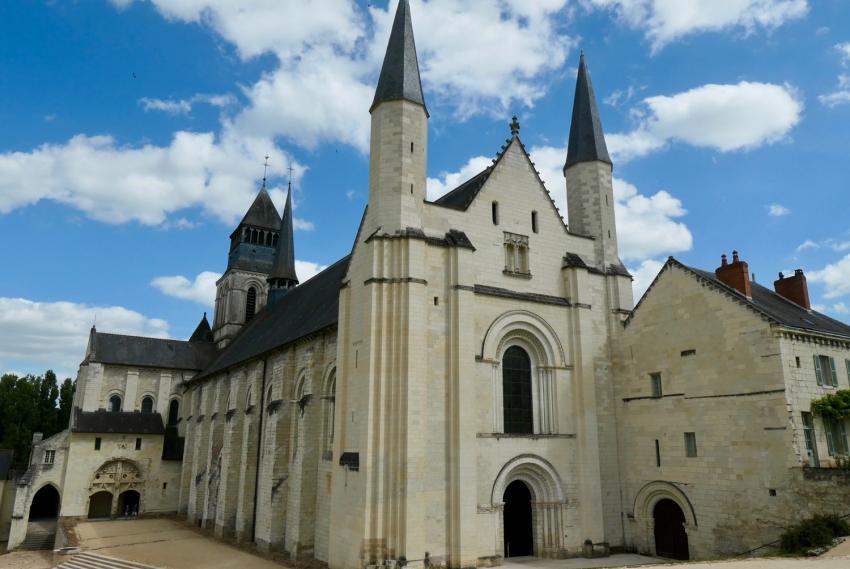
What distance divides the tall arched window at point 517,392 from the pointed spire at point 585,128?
8725mm

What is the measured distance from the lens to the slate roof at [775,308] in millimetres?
17391

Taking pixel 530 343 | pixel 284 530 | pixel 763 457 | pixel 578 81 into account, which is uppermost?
pixel 578 81

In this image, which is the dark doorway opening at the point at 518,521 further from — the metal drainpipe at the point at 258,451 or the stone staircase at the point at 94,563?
the stone staircase at the point at 94,563

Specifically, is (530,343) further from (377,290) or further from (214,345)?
(214,345)

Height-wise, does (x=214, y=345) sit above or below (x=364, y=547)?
above

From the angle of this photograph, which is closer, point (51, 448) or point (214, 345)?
point (51, 448)

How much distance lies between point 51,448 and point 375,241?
103 ft

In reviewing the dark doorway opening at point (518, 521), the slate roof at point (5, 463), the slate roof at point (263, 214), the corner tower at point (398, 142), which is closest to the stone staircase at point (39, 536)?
the slate roof at point (5, 463)

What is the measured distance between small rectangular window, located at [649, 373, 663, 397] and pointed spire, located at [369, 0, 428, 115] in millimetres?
11799

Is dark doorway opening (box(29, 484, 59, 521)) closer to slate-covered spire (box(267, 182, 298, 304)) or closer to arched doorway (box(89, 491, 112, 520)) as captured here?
arched doorway (box(89, 491, 112, 520))

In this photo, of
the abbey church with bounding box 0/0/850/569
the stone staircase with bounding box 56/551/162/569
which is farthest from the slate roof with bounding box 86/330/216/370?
the abbey church with bounding box 0/0/850/569

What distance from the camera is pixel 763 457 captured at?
16.4 m

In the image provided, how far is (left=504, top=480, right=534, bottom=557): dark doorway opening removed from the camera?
63.7 ft

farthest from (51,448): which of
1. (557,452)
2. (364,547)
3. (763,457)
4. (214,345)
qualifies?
(763,457)
